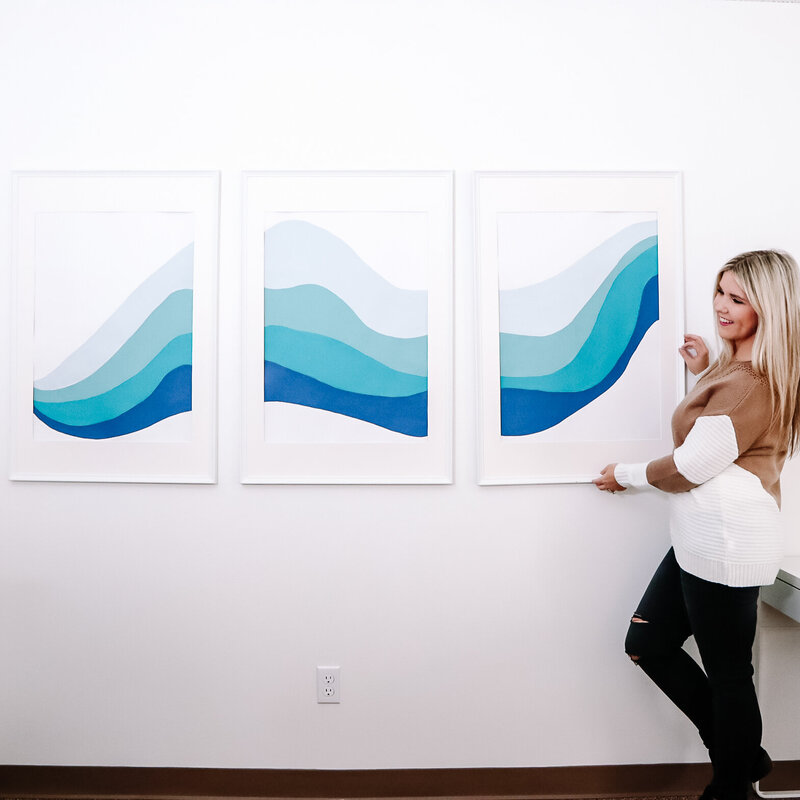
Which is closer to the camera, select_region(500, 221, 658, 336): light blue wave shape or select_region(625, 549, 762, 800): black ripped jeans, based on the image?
select_region(625, 549, 762, 800): black ripped jeans

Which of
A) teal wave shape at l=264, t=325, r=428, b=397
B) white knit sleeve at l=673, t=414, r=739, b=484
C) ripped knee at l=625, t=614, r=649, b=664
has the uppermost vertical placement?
teal wave shape at l=264, t=325, r=428, b=397

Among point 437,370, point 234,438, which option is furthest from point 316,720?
point 437,370

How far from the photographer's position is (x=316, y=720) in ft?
5.73

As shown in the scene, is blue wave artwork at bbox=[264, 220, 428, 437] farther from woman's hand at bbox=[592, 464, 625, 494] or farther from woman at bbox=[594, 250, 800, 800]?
woman at bbox=[594, 250, 800, 800]

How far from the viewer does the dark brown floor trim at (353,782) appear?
5.72 feet

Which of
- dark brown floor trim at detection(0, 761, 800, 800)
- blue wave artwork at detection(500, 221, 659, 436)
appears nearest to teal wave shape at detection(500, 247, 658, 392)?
blue wave artwork at detection(500, 221, 659, 436)

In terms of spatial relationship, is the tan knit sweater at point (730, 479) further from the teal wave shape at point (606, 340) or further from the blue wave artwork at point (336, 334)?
the blue wave artwork at point (336, 334)

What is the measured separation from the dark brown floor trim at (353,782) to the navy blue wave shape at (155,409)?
3.44 ft

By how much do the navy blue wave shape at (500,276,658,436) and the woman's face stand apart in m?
0.22

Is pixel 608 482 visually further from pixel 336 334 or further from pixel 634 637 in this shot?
pixel 336 334

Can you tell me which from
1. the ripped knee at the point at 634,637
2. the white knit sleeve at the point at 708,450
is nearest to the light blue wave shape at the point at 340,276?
the white knit sleeve at the point at 708,450

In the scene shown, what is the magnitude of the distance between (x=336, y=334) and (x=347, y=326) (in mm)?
41

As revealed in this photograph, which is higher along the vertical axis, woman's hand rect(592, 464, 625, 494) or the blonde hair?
the blonde hair

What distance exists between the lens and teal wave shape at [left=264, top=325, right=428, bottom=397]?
170 centimetres
